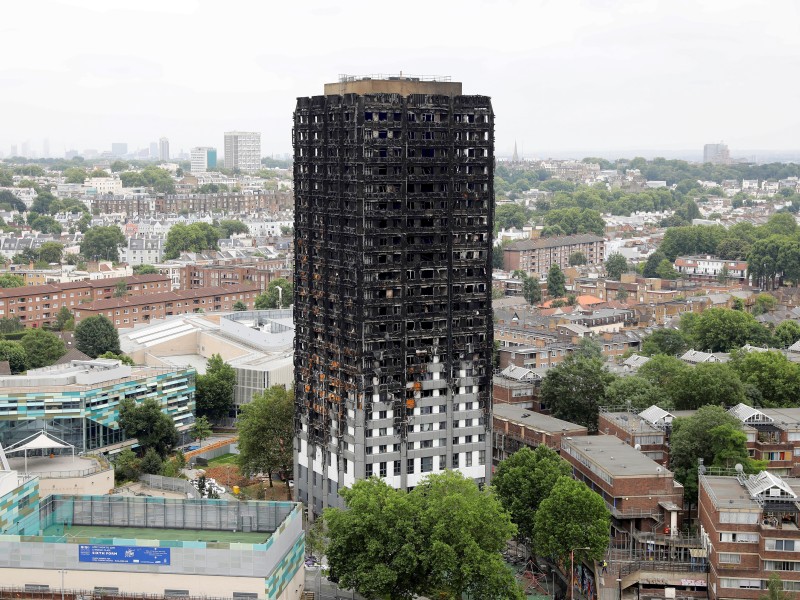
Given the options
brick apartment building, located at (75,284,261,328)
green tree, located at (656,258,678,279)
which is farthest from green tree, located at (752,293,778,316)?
brick apartment building, located at (75,284,261,328)

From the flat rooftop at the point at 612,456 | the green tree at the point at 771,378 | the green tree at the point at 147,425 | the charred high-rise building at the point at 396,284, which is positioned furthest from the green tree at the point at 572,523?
the green tree at the point at 147,425

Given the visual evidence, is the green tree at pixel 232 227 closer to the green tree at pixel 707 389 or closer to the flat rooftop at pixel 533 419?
the flat rooftop at pixel 533 419

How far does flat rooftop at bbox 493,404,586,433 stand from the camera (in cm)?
5619

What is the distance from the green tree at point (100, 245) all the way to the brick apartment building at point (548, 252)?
149 feet

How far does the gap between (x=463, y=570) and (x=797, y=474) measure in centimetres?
1995

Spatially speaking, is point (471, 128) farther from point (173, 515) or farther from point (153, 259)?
point (153, 259)

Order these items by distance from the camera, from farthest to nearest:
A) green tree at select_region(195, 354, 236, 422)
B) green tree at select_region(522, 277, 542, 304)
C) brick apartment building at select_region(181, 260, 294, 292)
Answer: brick apartment building at select_region(181, 260, 294, 292), green tree at select_region(522, 277, 542, 304), green tree at select_region(195, 354, 236, 422)

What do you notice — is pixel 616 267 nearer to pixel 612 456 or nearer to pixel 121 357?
pixel 121 357

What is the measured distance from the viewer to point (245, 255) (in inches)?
5271

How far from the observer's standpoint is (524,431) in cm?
5688

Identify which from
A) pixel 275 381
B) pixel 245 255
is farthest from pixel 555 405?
pixel 245 255

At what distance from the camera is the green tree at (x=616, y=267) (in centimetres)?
13125

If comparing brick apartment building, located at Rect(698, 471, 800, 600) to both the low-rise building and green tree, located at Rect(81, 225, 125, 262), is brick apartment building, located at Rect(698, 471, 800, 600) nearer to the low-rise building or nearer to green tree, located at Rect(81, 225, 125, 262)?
the low-rise building

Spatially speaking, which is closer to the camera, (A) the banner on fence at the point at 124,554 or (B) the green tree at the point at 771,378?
(A) the banner on fence at the point at 124,554
